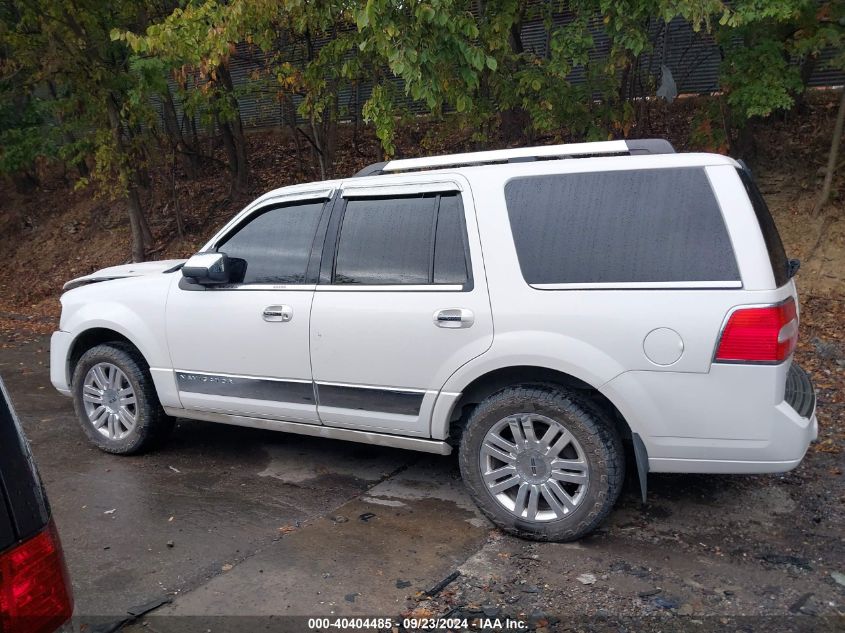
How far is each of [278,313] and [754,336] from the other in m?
2.70

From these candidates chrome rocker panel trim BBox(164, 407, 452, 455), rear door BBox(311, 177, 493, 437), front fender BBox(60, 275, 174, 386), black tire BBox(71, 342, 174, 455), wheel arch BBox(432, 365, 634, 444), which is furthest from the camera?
black tire BBox(71, 342, 174, 455)

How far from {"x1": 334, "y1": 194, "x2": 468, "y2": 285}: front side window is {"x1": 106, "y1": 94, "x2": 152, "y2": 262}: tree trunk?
8.46 meters

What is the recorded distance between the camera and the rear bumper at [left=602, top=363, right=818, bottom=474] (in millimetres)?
3518

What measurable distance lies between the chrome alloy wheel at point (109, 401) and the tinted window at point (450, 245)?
2.58 meters

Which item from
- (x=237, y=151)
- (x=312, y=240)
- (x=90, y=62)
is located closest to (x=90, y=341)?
(x=312, y=240)

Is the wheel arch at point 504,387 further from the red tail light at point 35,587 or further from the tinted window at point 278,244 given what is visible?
the red tail light at point 35,587

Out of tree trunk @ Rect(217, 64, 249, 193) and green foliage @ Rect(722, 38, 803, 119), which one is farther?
tree trunk @ Rect(217, 64, 249, 193)

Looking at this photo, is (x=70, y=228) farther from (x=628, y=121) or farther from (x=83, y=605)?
(x=83, y=605)

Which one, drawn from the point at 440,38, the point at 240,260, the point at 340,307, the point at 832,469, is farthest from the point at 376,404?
the point at 440,38

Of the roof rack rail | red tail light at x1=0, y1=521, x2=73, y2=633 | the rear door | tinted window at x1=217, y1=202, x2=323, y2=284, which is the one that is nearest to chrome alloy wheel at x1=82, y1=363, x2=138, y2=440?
tinted window at x1=217, y1=202, x2=323, y2=284

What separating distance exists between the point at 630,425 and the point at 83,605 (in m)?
2.79

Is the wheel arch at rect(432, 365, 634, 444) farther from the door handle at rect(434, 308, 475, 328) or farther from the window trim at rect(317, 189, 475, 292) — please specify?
the window trim at rect(317, 189, 475, 292)

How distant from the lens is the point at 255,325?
15.6ft

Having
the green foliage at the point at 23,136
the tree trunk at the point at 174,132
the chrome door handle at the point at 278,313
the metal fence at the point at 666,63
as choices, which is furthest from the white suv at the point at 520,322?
the green foliage at the point at 23,136
